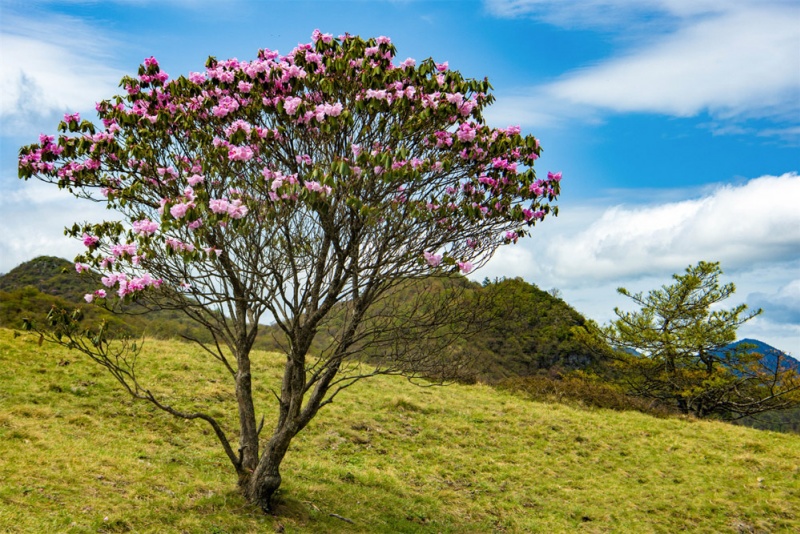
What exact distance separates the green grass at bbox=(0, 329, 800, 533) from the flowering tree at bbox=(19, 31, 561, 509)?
1861mm

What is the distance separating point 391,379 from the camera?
2391cm

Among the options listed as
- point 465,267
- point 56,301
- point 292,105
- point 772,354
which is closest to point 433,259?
point 465,267

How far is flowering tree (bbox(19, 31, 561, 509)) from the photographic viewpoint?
7.98m

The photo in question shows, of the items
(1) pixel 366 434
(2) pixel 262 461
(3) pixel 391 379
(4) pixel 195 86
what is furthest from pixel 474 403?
(4) pixel 195 86

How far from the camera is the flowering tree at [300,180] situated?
26.2ft

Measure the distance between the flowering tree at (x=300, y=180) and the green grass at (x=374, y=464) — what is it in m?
1.86

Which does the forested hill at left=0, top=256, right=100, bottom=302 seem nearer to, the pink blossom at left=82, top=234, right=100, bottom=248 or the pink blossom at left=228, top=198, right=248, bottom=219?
the pink blossom at left=82, top=234, right=100, bottom=248

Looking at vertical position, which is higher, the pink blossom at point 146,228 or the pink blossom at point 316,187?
the pink blossom at point 316,187

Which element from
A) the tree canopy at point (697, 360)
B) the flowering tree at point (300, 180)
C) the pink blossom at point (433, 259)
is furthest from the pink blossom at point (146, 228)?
the tree canopy at point (697, 360)

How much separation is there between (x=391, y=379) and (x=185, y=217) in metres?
18.0


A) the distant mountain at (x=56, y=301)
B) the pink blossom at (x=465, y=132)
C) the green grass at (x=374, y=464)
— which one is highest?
the pink blossom at (x=465, y=132)

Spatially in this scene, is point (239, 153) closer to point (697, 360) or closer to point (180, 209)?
point (180, 209)

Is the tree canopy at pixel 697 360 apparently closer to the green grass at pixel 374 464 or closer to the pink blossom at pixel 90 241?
the green grass at pixel 374 464

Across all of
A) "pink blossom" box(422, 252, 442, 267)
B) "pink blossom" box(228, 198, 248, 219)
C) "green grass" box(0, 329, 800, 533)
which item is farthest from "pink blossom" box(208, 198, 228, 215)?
"green grass" box(0, 329, 800, 533)
